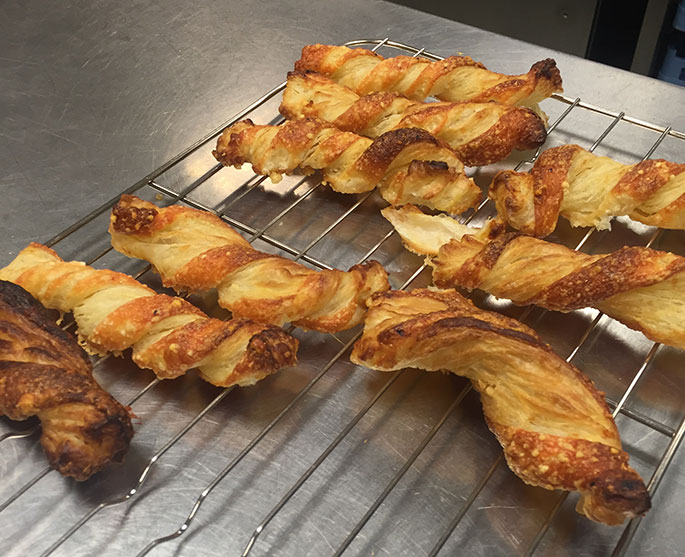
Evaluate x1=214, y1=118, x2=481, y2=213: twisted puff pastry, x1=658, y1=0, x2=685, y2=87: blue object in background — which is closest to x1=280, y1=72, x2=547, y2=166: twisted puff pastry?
x1=214, y1=118, x2=481, y2=213: twisted puff pastry

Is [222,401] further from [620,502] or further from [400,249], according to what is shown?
[620,502]

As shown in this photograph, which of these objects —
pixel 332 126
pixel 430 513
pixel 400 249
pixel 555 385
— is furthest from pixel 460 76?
pixel 430 513

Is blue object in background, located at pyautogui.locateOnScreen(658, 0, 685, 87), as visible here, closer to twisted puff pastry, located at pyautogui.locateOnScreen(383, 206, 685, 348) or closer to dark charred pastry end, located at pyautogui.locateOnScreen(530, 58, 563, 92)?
dark charred pastry end, located at pyautogui.locateOnScreen(530, 58, 563, 92)

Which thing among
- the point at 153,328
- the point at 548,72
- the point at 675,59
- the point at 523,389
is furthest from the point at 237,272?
the point at 675,59

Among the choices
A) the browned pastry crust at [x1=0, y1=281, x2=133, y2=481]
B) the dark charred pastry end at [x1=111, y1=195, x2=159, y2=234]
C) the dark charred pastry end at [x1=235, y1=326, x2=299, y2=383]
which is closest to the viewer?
the browned pastry crust at [x1=0, y1=281, x2=133, y2=481]

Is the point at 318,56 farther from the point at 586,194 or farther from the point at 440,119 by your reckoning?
the point at 586,194

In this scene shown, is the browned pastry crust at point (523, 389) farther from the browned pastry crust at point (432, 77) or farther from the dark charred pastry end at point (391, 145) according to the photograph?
the browned pastry crust at point (432, 77)
